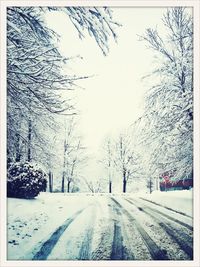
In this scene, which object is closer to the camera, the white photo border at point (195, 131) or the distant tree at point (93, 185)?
the white photo border at point (195, 131)

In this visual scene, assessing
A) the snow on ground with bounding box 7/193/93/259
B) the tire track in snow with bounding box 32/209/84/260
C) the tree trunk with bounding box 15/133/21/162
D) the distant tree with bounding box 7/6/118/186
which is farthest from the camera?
the tree trunk with bounding box 15/133/21/162

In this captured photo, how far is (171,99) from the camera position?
512 centimetres

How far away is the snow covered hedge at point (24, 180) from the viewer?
14.0 feet

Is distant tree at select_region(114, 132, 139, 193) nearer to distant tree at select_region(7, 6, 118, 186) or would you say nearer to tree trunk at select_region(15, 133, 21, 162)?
distant tree at select_region(7, 6, 118, 186)

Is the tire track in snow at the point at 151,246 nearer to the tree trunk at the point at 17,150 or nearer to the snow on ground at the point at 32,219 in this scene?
the snow on ground at the point at 32,219

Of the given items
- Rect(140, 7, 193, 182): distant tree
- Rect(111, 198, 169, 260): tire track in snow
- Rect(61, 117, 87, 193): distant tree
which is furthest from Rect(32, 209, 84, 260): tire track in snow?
Rect(140, 7, 193, 182): distant tree

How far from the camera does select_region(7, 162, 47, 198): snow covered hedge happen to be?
427cm

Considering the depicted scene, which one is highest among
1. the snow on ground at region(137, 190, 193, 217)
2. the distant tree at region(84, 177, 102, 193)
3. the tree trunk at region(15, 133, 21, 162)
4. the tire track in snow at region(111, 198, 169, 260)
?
the tree trunk at region(15, 133, 21, 162)

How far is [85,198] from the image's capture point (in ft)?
16.3

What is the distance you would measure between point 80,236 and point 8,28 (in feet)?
11.3

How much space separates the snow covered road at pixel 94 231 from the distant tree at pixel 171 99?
1.22m

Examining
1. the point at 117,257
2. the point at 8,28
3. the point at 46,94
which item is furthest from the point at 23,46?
the point at 117,257

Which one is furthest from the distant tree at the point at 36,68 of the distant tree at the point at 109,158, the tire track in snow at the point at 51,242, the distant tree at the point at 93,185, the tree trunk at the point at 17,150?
the distant tree at the point at 93,185

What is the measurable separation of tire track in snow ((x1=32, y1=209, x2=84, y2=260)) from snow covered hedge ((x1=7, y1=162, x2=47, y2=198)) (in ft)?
3.04
